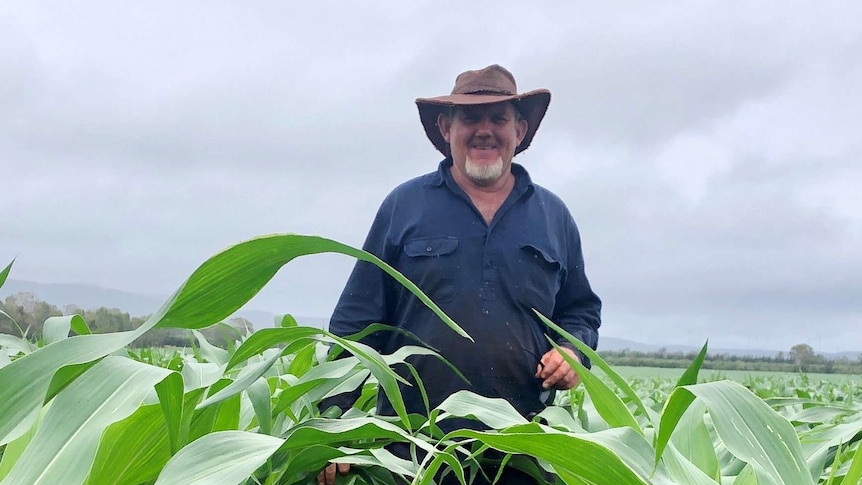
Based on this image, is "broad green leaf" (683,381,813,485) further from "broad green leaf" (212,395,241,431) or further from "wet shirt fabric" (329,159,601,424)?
"wet shirt fabric" (329,159,601,424)

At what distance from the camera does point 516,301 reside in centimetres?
180

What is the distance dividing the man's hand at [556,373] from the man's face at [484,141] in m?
0.55

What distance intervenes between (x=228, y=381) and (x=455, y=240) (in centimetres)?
113

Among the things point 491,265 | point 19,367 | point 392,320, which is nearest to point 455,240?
point 491,265

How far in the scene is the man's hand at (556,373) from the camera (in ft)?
5.26

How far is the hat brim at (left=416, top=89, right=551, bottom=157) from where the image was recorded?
2.00m

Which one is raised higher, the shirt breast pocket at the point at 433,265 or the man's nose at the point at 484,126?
the man's nose at the point at 484,126

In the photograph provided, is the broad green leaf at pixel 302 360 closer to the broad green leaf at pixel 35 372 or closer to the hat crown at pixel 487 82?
the broad green leaf at pixel 35 372

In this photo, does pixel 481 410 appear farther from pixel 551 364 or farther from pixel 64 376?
pixel 551 364

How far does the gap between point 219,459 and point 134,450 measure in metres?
0.11

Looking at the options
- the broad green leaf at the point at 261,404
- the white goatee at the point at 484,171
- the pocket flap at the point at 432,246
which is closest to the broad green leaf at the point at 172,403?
the broad green leaf at the point at 261,404

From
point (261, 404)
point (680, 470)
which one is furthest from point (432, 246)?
point (680, 470)

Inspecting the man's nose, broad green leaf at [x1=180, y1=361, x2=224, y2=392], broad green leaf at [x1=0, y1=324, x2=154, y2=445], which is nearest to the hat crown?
the man's nose

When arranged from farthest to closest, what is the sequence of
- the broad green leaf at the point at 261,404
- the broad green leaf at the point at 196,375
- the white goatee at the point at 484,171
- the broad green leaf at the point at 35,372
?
the white goatee at the point at 484,171 < the broad green leaf at the point at 196,375 < the broad green leaf at the point at 261,404 < the broad green leaf at the point at 35,372
